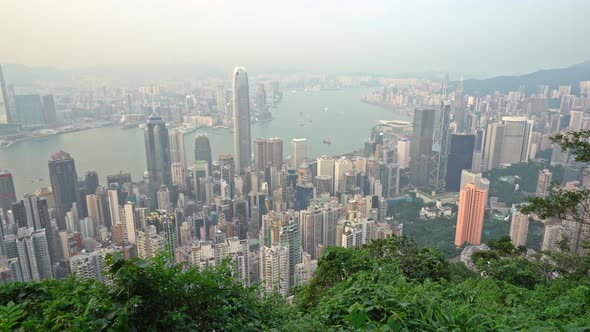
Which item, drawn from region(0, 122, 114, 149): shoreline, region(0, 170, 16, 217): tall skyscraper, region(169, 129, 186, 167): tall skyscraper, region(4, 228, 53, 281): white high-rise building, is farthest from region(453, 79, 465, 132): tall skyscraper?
region(0, 170, 16, 217): tall skyscraper

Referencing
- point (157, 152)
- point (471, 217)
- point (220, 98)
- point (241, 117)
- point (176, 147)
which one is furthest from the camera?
point (220, 98)

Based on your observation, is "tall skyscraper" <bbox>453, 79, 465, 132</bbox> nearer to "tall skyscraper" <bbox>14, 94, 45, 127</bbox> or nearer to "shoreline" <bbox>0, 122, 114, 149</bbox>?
"shoreline" <bbox>0, 122, 114, 149</bbox>

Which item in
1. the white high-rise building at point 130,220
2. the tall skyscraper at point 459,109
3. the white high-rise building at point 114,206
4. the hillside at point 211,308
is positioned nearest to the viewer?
the hillside at point 211,308

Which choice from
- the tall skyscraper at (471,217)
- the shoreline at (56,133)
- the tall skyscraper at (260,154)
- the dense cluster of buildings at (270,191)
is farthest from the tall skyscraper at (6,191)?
the tall skyscraper at (471,217)

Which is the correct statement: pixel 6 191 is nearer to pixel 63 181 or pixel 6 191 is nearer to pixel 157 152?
pixel 63 181

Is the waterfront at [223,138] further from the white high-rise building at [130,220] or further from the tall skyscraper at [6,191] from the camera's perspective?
the white high-rise building at [130,220]

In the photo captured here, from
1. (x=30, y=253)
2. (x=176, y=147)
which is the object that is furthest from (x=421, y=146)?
(x=30, y=253)
